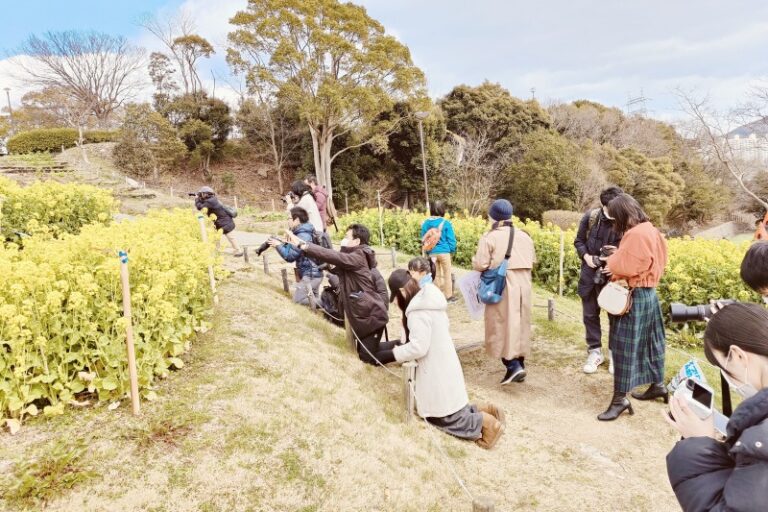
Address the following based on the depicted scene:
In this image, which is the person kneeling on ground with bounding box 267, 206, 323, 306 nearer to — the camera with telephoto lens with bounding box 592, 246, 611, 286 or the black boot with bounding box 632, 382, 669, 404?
the camera with telephoto lens with bounding box 592, 246, 611, 286

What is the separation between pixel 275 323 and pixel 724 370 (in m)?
4.36

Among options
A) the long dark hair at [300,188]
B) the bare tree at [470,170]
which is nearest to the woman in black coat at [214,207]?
the long dark hair at [300,188]

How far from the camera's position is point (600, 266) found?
16.2 feet

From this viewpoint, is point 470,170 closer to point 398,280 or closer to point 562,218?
point 562,218

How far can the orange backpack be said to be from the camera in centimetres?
747

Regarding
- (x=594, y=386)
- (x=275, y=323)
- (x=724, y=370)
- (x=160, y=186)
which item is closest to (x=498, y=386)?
(x=594, y=386)

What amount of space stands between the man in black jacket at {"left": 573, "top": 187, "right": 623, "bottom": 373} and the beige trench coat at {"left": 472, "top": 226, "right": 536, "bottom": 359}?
Result: 2.17 ft

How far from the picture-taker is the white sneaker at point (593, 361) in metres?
5.47

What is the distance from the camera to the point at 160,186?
26.9 meters

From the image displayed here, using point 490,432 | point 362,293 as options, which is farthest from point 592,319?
point 362,293

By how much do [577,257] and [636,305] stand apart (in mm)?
5856

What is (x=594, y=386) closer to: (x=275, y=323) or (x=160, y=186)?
(x=275, y=323)

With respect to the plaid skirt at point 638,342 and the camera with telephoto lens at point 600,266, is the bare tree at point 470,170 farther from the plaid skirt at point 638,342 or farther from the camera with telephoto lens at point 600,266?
the plaid skirt at point 638,342

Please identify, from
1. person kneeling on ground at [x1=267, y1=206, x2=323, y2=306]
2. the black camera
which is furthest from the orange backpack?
the black camera
